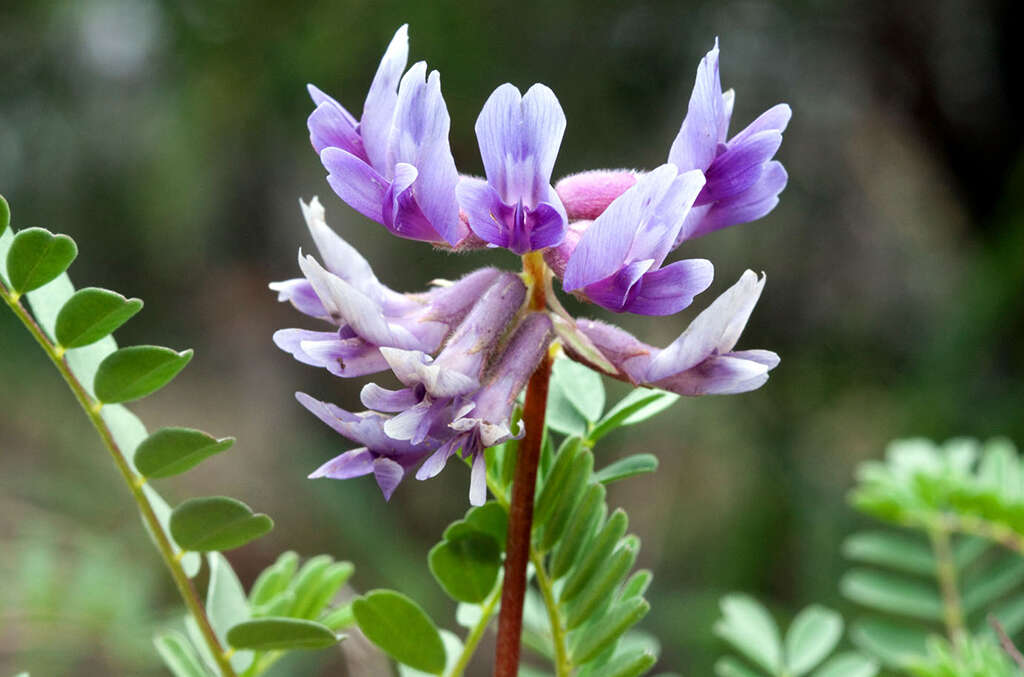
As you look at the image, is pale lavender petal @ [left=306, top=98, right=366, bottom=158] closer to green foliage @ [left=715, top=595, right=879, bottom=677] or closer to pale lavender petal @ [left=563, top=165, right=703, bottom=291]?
pale lavender petal @ [left=563, top=165, right=703, bottom=291]

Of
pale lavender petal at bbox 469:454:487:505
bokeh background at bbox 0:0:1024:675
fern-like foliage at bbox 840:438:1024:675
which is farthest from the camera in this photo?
bokeh background at bbox 0:0:1024:675

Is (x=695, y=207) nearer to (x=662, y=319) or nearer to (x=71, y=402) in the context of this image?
(x=662, y=319)

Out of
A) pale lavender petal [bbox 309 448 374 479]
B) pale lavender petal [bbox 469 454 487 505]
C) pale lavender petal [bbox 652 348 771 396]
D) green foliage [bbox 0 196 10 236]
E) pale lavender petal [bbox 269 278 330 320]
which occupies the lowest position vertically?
pale lavender petal [bbox 309 448 374 479]


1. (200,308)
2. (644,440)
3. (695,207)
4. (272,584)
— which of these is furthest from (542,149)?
(200,308)

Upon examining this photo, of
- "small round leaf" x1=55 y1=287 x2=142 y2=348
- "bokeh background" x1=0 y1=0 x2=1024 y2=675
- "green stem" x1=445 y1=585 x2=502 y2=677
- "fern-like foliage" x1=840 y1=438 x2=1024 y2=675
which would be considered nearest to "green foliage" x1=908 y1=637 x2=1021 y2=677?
"fern-like foliage" x1=840 y1=438 x2=1024 y2=675

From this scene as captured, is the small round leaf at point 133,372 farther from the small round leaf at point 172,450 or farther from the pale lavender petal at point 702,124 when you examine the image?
the pale lavender petal at point 702,124

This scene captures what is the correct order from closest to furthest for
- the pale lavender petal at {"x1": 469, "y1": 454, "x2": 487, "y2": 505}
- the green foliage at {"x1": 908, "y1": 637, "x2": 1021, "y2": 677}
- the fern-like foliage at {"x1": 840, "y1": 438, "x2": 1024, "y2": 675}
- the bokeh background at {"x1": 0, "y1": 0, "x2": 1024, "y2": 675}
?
the pale lavender petal at {"x1": 469, "y1": 454, "x2": 487, "y2": 505}, the green foliage at {"x1": 908, "y1": 637, "x2": 1021, "y2": 677}, the fern-like foliage at {"x1": 840, "y1": 438, "x2": 1024, "y2": 675}, the bokeh background at {"x1": 0, "y1": 0, "x2": 1024, "y2": 675}

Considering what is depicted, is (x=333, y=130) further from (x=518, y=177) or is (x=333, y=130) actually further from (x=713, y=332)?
(x=713, y=332)
